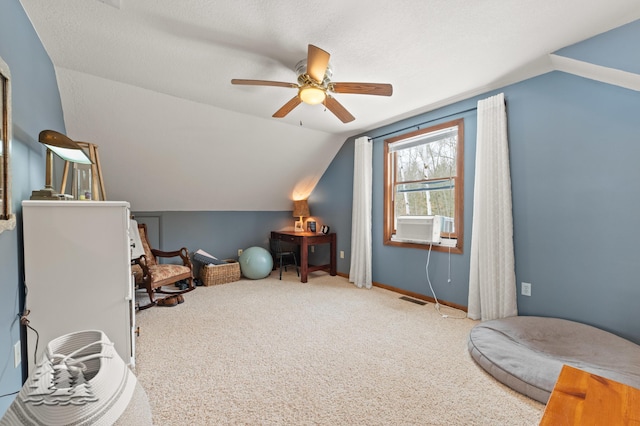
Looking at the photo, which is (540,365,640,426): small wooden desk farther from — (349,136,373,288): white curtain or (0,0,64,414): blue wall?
(349,136,373,288): white curtain

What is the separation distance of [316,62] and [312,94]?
1.06ft

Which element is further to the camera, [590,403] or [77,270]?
[77,270]

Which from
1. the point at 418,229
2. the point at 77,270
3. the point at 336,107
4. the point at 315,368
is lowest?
the point at 315,368

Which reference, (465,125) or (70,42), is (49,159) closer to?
(70,42)

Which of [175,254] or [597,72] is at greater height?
[597,72]

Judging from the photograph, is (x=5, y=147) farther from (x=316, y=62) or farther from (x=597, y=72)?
(x=597, y=72)

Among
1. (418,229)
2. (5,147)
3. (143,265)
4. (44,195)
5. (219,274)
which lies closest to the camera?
(5,147)

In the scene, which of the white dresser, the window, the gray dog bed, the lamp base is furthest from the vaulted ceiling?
the gray dog bed

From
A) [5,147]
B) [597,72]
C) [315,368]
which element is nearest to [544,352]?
[315,368]

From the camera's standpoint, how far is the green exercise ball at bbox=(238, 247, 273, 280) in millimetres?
4320

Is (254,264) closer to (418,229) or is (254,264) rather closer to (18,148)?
(418,229)

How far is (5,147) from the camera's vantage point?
49.9 inches

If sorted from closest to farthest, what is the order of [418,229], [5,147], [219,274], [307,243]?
[5,147]
[418,229]
[219,274]
[307,243]

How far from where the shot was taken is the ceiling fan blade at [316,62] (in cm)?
173
